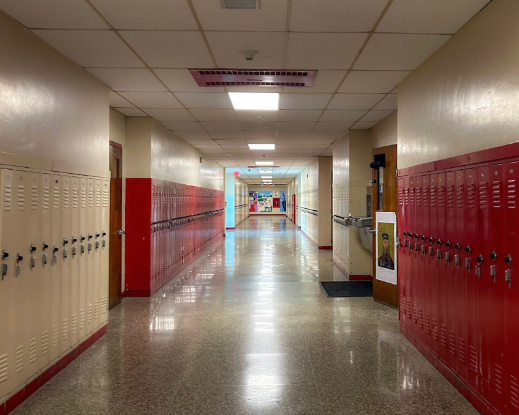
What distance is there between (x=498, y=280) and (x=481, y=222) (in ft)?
1.35

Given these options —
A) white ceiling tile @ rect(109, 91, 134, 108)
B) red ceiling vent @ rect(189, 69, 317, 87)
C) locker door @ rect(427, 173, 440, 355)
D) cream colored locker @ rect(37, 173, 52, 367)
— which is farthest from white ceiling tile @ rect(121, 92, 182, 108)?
locker door @ rect(427, 173, 440, 355)

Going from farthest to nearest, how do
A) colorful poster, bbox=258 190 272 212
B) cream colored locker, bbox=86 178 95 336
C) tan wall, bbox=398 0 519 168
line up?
colorful poster, bbox=258 190 272 212
cream colored locker, bbox=86 178 95 336
tan wall, bbox=398 0 519 168

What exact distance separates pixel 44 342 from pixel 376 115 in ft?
17.0

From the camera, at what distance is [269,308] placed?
495 cm

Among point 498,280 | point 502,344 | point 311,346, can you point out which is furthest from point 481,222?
point 311,346

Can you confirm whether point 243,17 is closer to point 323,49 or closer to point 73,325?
point 323,49

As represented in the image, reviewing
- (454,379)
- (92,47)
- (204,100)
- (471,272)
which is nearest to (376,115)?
(204,100)

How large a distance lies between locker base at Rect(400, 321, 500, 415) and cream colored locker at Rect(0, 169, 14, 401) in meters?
3.27

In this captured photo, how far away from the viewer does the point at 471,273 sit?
2.69 meters

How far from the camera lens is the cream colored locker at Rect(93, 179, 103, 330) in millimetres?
3875

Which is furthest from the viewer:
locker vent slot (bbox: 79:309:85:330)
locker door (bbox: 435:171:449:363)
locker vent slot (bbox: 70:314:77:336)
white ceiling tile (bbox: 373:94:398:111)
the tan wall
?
white ceiling tile (bbox: 373:94:398:111)

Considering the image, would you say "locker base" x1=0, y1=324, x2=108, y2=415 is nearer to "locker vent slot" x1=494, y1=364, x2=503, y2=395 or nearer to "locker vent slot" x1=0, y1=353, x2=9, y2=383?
"locker vent slot" x1=0, y1=353, x2=9, y2=383

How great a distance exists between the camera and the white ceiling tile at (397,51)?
9.78 feet

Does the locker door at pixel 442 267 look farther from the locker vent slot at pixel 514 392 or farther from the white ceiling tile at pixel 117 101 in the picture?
the white ceiling tile at pixel 117 101
